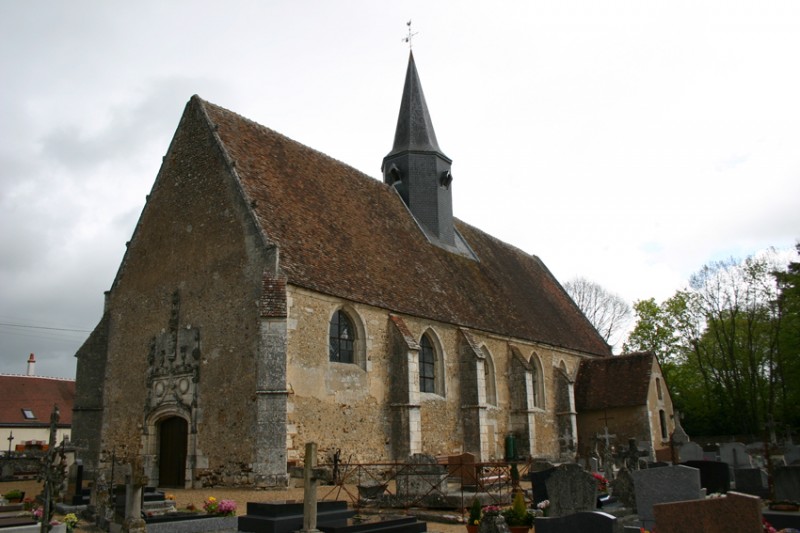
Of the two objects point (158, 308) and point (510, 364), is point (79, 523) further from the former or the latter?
point (510, 364)

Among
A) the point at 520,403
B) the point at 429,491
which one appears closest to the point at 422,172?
the point at 520,403

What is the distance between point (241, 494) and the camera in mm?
14148

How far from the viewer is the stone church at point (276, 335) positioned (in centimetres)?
1579

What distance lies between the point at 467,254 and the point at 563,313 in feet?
23.6

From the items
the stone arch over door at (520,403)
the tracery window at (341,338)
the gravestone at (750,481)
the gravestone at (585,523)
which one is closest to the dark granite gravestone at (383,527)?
the gravestone at (585,523)

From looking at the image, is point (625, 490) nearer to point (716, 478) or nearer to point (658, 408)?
point (716, 478)

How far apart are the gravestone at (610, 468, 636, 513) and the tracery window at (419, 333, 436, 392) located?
28.8 ft

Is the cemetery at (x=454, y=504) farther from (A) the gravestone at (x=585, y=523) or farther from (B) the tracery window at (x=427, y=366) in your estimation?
(B) the tracery window at (x=427, y=366)

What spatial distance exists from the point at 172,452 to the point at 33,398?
2695cm

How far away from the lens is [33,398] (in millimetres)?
38938

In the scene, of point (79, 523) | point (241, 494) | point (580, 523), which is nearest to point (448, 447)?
point (241, 494)

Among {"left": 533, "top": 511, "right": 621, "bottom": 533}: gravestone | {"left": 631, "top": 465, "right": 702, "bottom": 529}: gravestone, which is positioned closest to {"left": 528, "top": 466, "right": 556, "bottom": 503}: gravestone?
{"left": 631, "top": 465, "right": 702, "bottom": 529}: gravestone

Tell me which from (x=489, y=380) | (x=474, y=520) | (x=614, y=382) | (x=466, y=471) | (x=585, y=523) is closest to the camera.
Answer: (x=585, y=523)

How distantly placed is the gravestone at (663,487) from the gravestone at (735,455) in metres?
10.0
